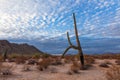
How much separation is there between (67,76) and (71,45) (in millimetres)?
5227

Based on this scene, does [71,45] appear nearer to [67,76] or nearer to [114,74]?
[67,76]

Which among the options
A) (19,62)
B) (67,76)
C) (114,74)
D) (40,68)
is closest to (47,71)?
(40,68)

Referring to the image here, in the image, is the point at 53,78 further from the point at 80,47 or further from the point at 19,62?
the point at 19,62

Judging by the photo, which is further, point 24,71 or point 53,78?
point 24,71

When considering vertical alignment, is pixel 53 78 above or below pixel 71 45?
below

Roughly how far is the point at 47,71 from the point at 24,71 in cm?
186

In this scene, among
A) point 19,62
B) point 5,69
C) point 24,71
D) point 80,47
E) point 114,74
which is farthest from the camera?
point 19,62

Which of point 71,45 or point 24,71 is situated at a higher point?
point 71,45

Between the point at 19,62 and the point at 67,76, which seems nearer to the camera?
the point at 67,76

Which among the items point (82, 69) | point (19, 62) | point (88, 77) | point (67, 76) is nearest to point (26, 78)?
point (67, 76)

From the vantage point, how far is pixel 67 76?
18688 millimetres

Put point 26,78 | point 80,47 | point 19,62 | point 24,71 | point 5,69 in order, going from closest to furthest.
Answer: point 26,78 → point 5,69 → point 24,71 → point 80,47 → point 19,62

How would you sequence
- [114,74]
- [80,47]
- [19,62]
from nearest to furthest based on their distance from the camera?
[114,74], [80,47], [19,62]

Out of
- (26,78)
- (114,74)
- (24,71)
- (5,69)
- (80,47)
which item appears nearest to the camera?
(114,74)
